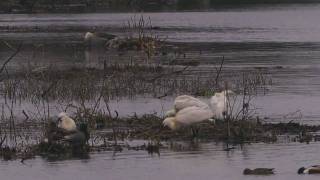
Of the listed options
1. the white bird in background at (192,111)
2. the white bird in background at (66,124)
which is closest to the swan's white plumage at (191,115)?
the white bird in background at (192,111)

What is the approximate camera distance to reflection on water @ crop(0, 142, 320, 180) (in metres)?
16.9

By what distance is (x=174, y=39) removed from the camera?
60781 millimetres

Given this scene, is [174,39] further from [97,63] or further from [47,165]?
[47,165]

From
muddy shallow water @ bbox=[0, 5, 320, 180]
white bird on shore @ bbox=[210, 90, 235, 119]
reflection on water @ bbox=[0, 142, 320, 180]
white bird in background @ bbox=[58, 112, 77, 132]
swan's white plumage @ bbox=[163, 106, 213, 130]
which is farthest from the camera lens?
white bird on shore @ bbox=[210, 90, 235, 119]

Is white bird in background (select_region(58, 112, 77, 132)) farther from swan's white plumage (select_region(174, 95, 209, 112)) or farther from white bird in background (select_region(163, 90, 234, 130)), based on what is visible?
swan's white plumage (select_region(174, 95, 209, 112))

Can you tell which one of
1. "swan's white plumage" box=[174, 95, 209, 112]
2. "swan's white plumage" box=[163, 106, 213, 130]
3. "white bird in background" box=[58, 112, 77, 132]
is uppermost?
"swan's white plumage" box=[174, 95, 209, 112]

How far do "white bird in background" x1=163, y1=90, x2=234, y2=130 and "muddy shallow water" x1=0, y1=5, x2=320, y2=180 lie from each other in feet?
2.40

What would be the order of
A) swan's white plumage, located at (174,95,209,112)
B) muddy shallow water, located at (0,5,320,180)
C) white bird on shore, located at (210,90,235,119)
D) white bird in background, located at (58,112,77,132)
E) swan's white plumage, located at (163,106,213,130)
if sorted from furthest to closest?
white bird on shore, located at (210,90,235,119) < swan's white plumage, located at (174,95,209,112) < swan's white plumage, located at (163,106,213,130) < white bird in background, located at (58,112,77,132) < muddy shallow water, located at (0,5,320,180)

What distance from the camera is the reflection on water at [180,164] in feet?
55.4

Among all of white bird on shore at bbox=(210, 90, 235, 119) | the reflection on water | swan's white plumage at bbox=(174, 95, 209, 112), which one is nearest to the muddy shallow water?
the reflection on water

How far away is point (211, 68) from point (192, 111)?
63.7 ft

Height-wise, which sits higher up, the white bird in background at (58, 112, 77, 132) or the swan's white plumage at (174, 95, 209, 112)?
the swan's white plumage at (174, 95, 209, 112)

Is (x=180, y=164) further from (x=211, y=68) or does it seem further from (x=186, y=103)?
(x=211, y=68)

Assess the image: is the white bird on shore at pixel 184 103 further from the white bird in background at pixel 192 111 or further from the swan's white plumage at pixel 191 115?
the swan's white plumage at pixel 191 115
